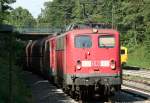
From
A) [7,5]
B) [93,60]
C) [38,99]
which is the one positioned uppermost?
[7,5]

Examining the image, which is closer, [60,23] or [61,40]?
[61,40]

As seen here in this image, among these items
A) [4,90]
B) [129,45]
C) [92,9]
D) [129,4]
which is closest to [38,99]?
[4,90]

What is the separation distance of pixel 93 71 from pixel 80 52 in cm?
85

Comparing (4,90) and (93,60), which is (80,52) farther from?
(4,90)

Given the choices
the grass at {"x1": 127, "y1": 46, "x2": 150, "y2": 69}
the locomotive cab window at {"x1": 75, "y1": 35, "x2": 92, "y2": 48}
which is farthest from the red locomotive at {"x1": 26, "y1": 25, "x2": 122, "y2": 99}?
the grass at {"x1": 127, "y1": 46, "x2": 150, "y2": 69}

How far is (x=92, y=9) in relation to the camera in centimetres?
12012

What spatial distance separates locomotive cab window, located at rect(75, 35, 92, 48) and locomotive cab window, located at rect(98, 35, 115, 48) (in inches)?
15.8

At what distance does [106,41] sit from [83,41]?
84 cm

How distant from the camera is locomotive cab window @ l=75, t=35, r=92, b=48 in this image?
21.0 metres

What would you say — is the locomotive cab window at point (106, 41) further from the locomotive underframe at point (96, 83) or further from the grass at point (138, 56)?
the grass at point (138, 56)

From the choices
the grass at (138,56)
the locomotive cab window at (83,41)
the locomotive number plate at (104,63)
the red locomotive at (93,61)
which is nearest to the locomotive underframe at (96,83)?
the red locomotive at (93,61)

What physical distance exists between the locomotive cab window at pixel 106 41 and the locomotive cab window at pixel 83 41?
402 mm

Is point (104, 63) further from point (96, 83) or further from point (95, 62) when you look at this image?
point (96, 83)

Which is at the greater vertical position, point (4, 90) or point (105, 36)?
point (105, 36)
